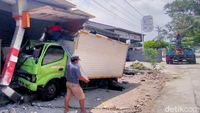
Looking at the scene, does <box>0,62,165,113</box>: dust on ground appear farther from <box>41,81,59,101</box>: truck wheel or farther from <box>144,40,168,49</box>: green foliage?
<box>144,40,168,49</box>: green foliage

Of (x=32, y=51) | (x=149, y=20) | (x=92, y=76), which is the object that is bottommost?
(x=92, y=76)

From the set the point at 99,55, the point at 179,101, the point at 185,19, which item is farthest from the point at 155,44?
the point at 179,101

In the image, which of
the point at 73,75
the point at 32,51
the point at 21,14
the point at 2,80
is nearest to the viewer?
the point at 73,75

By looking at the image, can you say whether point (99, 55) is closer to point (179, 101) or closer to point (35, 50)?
point (35, 50)

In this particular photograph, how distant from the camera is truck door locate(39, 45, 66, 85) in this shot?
33.4 feet

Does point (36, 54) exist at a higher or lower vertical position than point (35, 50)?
lower

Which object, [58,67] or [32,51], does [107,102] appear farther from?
[32,51]

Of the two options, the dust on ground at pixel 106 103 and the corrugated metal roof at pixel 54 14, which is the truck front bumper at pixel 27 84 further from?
the corrugated metal roof at pixel 54 14

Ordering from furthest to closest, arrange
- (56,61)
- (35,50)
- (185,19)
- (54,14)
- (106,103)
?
(185,19), (54,14), (56,61), (35,50), (106,103)

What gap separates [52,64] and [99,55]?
2.85 metres

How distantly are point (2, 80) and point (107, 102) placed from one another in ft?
11.8

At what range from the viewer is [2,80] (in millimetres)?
9289

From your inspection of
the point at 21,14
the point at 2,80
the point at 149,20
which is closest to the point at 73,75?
the point at 2,80

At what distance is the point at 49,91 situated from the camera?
33.9 ft
